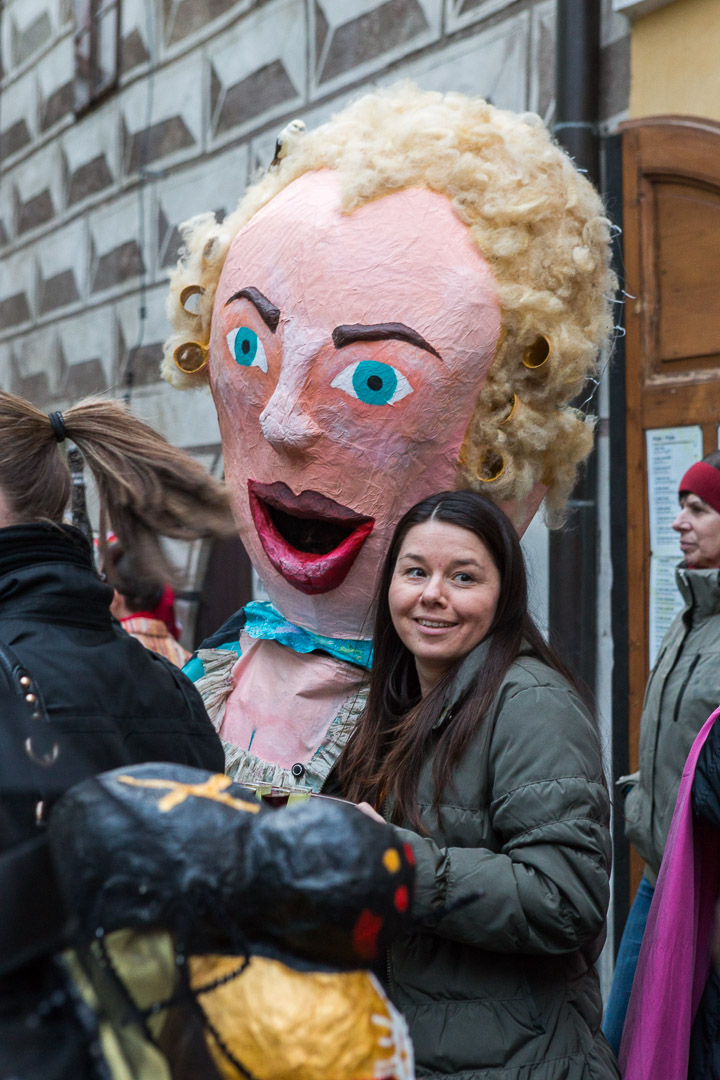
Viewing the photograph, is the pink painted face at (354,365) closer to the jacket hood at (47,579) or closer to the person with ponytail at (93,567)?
the person with ponytail at (93,567)

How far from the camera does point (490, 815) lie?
6.02ft

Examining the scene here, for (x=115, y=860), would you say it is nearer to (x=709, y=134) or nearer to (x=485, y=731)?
(x=485, y=731)

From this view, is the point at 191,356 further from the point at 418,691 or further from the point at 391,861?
the point at 391,861

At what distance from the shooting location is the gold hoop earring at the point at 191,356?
292cm

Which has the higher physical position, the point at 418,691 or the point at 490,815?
the point at 418,691

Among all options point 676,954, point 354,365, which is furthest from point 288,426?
point 676,954

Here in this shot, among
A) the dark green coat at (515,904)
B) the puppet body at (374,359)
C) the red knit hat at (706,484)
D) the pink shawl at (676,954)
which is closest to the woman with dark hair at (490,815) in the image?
the dark green coat at (515,904)

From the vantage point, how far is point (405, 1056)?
43.9 inches

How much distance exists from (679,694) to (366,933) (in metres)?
1.99

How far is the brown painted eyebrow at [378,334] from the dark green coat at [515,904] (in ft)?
2.91

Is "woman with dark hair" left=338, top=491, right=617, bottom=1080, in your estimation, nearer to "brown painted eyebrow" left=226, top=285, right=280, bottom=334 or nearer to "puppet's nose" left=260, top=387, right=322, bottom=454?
"puppet's nose" left=260, top=387, right=322, bottom=454

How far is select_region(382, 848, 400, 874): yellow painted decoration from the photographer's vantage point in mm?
1070

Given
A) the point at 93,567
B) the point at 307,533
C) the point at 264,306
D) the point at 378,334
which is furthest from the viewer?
the point at 307,533

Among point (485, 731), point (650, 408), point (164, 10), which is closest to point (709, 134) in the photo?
point (650, 408)
